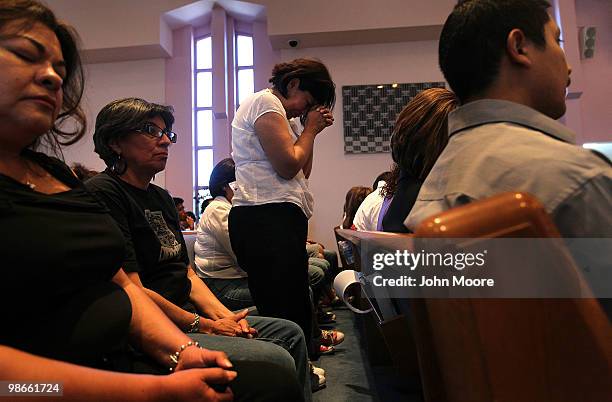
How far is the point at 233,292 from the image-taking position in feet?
6.49

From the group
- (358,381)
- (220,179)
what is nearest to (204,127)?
(220,179)

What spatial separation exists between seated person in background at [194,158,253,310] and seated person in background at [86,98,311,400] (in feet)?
1.99

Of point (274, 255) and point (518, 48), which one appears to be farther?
point (274, 255)

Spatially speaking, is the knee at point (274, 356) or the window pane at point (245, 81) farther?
the window pane at point (245, 81)

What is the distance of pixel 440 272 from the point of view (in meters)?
0.47

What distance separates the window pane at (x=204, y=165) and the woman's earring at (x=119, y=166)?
5.30m

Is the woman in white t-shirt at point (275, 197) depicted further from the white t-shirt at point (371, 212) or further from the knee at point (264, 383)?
the white t-shirt at point (371, 212)

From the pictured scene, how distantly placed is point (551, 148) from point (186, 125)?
6.30 meters

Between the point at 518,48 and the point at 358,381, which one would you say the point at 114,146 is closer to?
the point at 518,48

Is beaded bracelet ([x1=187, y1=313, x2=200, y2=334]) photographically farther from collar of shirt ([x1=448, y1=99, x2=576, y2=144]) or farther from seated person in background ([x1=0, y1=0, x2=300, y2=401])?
collar of shirt ([x1=448, y1=99, x2=576, y2=144])

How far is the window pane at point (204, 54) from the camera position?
6723mm

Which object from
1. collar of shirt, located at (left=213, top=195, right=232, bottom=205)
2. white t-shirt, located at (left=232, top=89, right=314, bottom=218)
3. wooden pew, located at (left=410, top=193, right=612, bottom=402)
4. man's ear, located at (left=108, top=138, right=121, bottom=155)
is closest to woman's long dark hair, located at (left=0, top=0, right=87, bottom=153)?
man's ear, located at (left=108, top=138, right=121, bottom=155)

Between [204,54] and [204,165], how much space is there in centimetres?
170

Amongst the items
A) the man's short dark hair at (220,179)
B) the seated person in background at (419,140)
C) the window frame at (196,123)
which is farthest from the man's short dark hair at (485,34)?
the window frame at (196,123)
